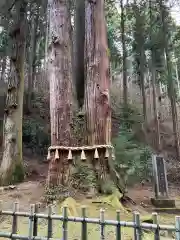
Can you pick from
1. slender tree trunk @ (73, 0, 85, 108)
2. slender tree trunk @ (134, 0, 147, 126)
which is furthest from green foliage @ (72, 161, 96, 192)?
slender tree trunk @ (134, 0, 147, 126)

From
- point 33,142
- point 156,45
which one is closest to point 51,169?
point 33,142

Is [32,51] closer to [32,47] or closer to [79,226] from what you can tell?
[32,47]

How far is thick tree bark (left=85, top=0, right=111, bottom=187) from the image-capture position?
17.9ft

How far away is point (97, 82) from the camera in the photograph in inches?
227

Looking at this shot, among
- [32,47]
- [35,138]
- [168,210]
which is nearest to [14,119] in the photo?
[35,138]

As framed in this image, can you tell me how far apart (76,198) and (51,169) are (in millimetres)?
699

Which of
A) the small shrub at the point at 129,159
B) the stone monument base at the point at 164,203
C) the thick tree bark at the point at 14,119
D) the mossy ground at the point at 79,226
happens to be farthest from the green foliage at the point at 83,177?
the thick tree bark at the point at 14,119

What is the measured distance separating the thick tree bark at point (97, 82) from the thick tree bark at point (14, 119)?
340cm

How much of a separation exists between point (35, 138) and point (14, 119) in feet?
15.1

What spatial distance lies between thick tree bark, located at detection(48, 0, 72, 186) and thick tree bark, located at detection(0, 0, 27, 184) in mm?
3111

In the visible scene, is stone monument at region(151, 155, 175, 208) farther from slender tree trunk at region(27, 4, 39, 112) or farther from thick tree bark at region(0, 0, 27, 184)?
slender tree trunk at region(27, 4, 39, 112)

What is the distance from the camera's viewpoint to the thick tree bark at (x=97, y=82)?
214 inches

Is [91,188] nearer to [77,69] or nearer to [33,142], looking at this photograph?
[77,69]

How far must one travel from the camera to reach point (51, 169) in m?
5.10
